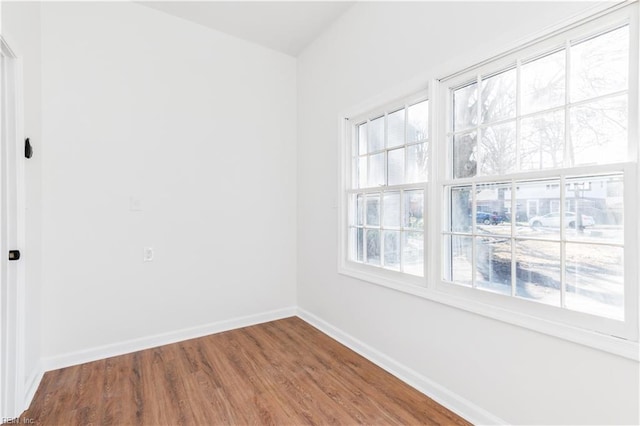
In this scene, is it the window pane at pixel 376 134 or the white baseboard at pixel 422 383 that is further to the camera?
the window pane at pixel 376 134

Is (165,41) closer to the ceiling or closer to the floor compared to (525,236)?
closer to the ceiling

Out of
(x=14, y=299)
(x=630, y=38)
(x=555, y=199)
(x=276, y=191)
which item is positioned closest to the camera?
(x=630, y=38)

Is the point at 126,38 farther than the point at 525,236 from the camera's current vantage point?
Yes

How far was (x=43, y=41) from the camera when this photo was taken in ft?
7.70

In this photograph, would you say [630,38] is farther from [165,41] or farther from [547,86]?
[165,41]

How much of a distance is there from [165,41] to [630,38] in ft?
10.7

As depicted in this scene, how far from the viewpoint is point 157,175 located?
279cm

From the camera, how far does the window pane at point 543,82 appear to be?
152cm

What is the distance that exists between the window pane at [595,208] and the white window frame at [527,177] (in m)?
0.05

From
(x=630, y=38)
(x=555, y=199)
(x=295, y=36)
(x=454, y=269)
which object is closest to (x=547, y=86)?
(x=630, y=38)

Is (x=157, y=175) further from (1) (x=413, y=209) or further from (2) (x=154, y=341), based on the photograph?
(1) (x=413, y=209)

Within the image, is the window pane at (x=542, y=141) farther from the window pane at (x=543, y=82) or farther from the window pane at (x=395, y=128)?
the window pane at (x=395, y=128)

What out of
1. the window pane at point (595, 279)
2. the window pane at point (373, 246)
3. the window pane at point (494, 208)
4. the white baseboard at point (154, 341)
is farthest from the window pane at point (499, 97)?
the white baseboard at point (154, 341)

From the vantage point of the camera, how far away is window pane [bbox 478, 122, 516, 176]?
170cm
